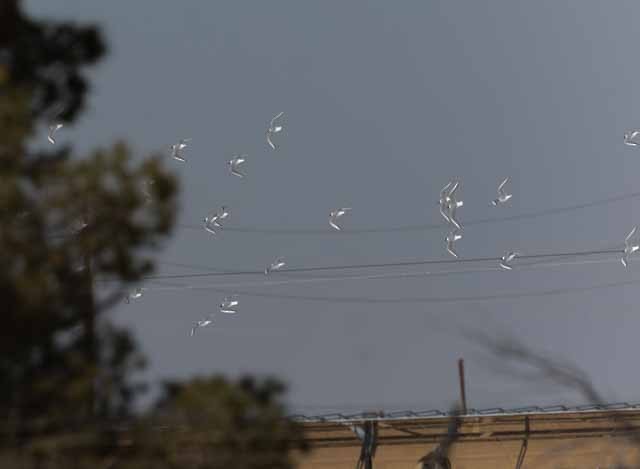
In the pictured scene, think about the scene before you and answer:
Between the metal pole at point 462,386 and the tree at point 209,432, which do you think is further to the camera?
the metal pole at point 462,386

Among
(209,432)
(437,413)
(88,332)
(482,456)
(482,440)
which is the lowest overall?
(209,432)

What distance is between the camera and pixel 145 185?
17.0ft

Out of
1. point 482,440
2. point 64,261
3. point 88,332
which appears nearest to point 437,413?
point 482,440

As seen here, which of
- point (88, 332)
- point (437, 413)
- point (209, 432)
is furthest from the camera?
point (437, 413)

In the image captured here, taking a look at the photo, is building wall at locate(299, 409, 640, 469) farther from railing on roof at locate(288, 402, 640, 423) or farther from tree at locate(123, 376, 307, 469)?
tree at locate(123, 376, 307, 469)

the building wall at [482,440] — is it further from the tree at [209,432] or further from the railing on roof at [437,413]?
the tree at [209,432]

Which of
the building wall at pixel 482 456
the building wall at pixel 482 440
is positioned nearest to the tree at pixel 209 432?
the building wall at pixel 482 456

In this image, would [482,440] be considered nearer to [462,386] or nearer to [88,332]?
[462,386]

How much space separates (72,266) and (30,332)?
31cm

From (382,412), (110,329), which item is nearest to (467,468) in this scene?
(382,412)

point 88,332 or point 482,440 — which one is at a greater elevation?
point 482,440

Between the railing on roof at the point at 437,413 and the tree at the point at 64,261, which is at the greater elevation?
the railing on roof at the point at 437,413

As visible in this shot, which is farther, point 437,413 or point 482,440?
point 437,413

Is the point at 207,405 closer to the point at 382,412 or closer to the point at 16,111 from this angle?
the point at 16,111
